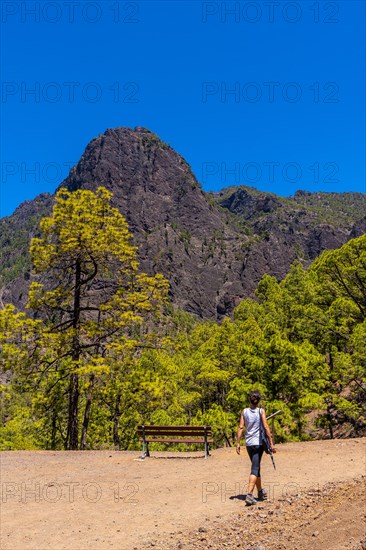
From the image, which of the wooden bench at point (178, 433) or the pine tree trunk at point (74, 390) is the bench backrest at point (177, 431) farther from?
the pine tree trunk at point (74, 390)

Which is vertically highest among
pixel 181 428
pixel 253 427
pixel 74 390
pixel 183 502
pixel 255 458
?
pixel 74 390

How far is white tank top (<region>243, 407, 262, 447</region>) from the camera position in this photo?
8359 millimetres

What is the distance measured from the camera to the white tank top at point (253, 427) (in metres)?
8.36

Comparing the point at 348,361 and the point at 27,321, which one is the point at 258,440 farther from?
the point at 348,361

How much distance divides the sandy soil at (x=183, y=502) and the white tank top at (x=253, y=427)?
1.11m

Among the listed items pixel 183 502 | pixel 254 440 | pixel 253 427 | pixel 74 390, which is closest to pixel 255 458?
pixel 254 440

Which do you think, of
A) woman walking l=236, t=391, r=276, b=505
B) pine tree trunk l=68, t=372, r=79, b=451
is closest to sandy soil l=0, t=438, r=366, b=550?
woman walking l=236, t=391, r=276, b=505

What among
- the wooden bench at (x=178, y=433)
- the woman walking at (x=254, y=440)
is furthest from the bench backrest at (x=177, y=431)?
the woman walking at (x=254, y=440)

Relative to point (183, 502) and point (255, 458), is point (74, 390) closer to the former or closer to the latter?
point (183, 502)

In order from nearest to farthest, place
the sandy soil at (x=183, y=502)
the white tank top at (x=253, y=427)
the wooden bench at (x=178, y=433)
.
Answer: the sandy soil at (x=183, y=502), the white tank top at (x=253, y=427), the wooden bench at (x=178, y=433)

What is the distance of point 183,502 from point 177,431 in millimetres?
5219

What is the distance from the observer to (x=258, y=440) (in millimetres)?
8336

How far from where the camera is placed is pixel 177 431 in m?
14.4

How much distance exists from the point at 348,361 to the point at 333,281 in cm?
1116
